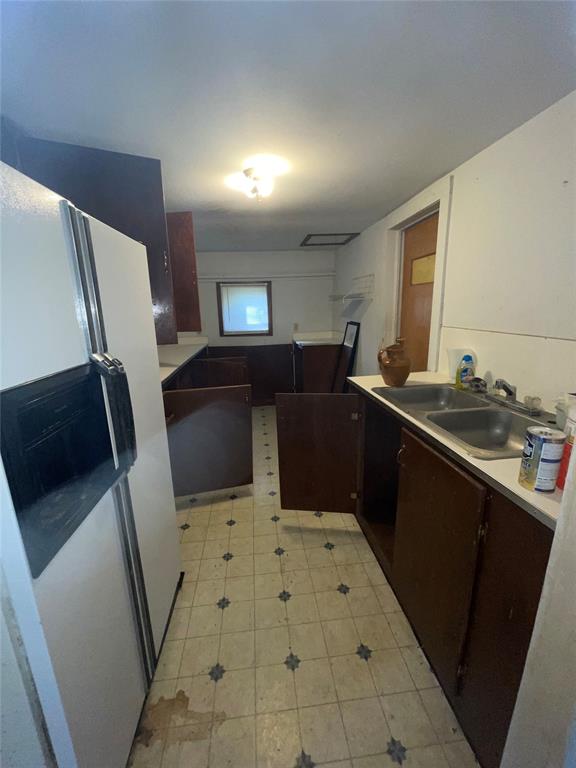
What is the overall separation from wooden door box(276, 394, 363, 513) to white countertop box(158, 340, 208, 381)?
84 centimetres

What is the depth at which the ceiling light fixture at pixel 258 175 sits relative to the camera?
5.43 ft

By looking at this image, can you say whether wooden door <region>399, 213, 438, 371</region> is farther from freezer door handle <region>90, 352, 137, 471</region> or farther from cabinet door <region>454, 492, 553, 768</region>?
freezer door handle <region>90, 352, 137, 471</region>

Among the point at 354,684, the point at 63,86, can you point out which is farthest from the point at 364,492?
the point at 63,86

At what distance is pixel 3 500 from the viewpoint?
0.51 m

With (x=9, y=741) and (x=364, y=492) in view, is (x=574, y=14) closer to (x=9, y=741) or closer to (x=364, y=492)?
(x=364, y=492)

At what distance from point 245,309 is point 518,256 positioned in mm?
3465

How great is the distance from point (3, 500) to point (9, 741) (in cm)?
45

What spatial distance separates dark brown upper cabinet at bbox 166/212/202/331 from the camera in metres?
2.04

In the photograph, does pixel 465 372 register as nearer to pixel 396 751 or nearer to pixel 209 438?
pixel 396 751

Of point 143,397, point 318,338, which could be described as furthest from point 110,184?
point 318,338

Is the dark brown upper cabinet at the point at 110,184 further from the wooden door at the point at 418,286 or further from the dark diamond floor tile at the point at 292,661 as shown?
the dark diamond floor tile at the point at 292,661

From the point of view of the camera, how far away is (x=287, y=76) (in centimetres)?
104

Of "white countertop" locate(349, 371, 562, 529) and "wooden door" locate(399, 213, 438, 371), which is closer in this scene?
"white countertop" locate(349, 371, 562, 529)

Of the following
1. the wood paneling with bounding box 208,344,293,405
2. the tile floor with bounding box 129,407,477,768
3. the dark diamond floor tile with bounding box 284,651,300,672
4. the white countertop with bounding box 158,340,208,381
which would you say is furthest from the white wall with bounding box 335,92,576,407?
the wood paneling with bounding box 208,344,293,405
